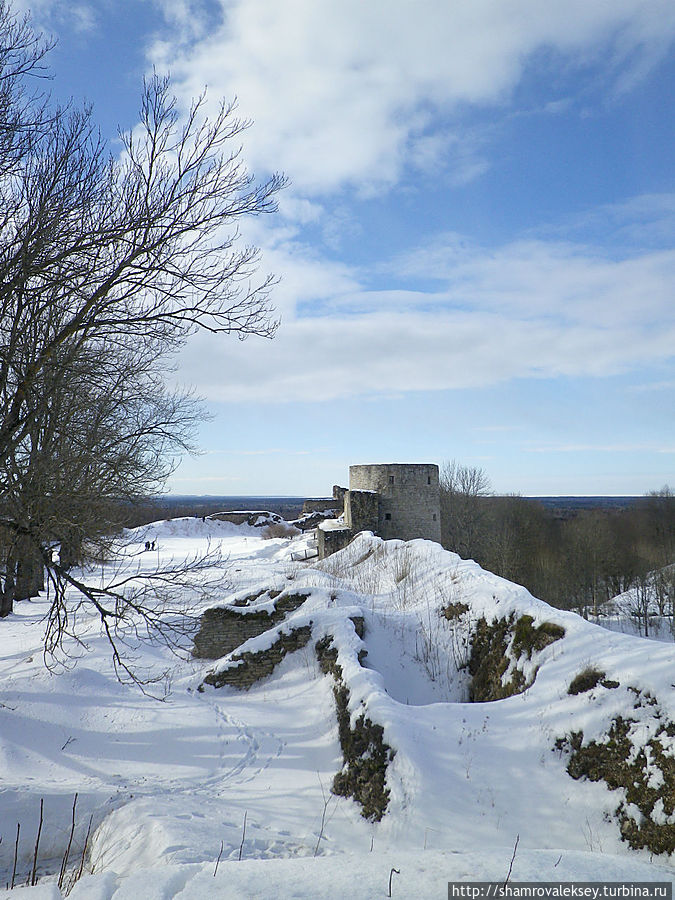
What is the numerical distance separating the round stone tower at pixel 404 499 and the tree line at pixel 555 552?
7935 mm

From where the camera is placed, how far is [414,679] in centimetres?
812

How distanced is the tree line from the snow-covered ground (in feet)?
74.6

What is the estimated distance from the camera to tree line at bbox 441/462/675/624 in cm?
3162

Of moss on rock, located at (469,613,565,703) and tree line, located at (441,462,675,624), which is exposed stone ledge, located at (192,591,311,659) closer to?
moss on rock, located at (469,613,565,703)

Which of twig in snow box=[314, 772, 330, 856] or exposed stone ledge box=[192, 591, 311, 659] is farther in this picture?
exposed stone ledge box=[192, 591, 311, 659]

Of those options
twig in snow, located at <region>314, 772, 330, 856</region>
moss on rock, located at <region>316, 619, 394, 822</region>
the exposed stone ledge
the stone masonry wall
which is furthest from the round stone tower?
twig in snow, located at <region>314, 772, 330, 856</region>

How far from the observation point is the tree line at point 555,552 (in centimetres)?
3162

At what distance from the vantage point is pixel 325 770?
6.38m

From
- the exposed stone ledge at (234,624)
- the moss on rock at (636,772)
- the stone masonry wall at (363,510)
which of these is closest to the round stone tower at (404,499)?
the stone masonry wall at (363,510)

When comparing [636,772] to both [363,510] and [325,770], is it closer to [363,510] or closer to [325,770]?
[325,770]

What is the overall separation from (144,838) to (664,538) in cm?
5027

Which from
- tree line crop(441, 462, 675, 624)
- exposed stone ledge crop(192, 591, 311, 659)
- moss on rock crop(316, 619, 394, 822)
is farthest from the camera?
tree line crop(441, 462, 675, 624)

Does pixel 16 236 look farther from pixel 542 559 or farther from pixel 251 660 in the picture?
pixel 542 559

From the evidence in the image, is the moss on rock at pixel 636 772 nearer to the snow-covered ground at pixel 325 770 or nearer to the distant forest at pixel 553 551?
the snow-covered ground at pixel 325 770
